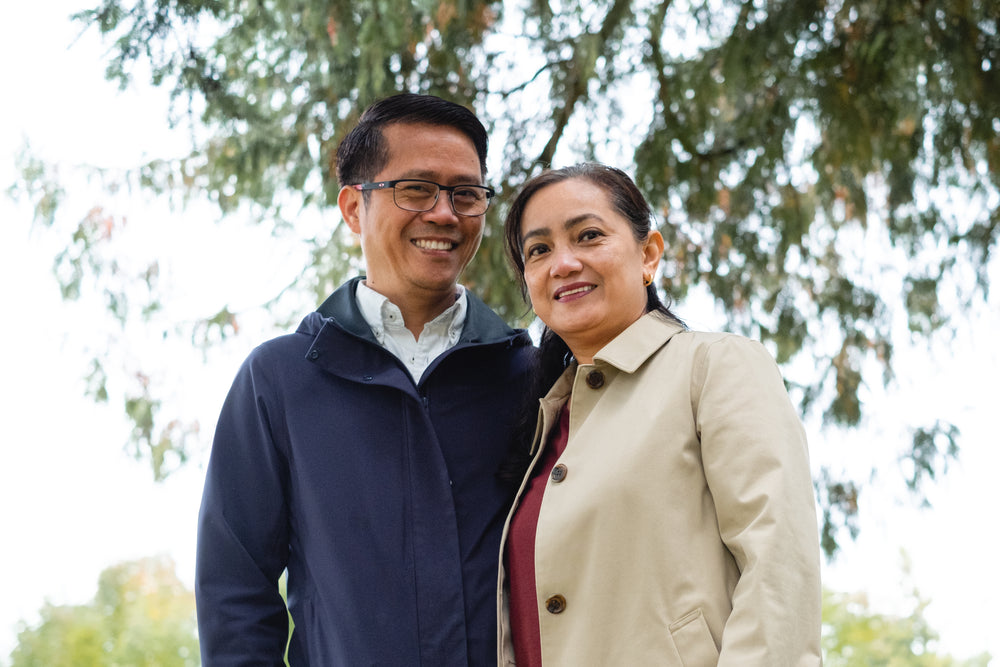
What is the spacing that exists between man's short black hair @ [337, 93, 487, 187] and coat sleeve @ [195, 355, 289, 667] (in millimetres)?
544

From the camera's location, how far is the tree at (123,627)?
30.9ft

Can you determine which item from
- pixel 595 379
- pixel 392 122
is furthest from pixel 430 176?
pixel 595 379

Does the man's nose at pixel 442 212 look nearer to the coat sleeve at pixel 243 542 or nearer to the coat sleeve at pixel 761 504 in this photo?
the coat sleeve at pixel 243 542

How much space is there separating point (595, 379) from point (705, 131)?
2.85 meters

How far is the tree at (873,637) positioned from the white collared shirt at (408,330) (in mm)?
6794

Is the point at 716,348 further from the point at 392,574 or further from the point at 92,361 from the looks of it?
the point at 92,361

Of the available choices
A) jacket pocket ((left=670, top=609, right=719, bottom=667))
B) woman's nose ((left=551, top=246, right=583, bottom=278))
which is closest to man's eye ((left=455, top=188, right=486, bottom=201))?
woman's nose ((left=551, top=246, right=583, bottom=278))

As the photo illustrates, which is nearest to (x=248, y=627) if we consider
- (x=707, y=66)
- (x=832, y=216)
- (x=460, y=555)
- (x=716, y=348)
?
(x=460, y=555)

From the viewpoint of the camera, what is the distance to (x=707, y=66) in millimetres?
4223

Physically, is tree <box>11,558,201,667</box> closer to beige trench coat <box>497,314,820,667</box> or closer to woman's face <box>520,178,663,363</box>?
woman's face <box>520,178,663,363</box>

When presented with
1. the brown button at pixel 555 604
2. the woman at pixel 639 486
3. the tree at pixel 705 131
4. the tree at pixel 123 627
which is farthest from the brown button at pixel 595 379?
the tree at pixel 123 627

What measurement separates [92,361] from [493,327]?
379 cm

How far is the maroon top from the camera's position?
176 cm

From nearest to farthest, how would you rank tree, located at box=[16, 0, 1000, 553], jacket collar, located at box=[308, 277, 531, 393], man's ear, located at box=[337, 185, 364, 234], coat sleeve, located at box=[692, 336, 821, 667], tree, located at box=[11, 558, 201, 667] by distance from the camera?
coat sleeve, located at box=[692, 336, 821, 667] → jacket collar, located at box=[308, 277, 531, 393] → man's ear, located at box=[337, 185, 364, 234] → tree, located at box=[16, 0, 1000, 553] → tree, located at box=[11, 558, 201, 667]
